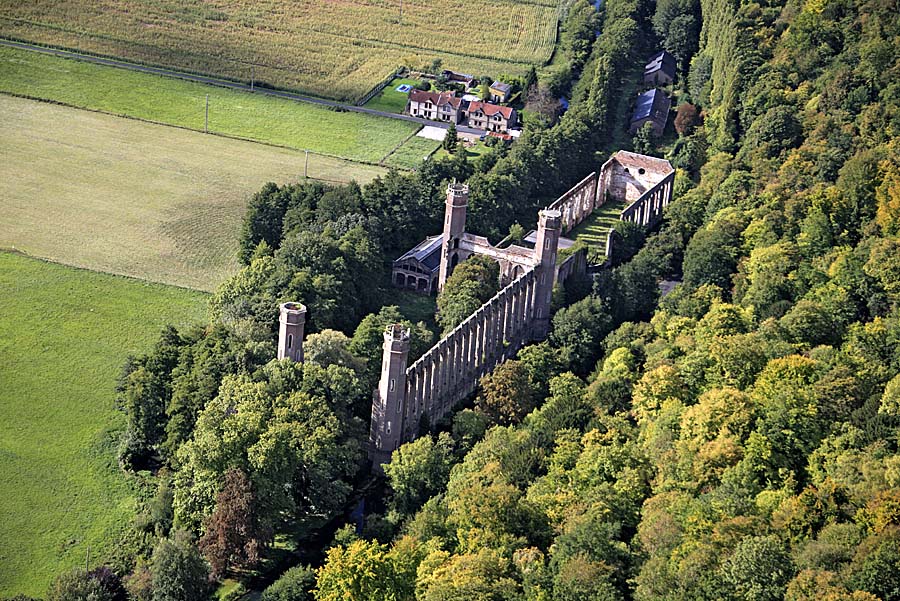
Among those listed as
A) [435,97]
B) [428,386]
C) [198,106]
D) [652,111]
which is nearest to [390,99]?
[435,97]

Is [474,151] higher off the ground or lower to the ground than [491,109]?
lower

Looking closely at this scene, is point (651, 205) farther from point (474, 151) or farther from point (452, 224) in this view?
point (452, 224)

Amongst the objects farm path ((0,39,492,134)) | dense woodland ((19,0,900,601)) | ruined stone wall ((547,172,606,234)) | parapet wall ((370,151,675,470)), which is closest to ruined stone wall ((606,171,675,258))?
parapet wall ((370,151,675,470))

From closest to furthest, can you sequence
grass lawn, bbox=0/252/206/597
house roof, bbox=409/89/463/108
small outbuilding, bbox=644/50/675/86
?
1. grass lawn, bbox=0/252/206/597
2. house roof, bbox=409/89/463/108
3. small outbuilding, bbox=644/50/675/86

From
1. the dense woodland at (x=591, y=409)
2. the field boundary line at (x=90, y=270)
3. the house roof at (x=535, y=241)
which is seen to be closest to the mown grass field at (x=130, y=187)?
the field boundary line at (x=90, y=270)

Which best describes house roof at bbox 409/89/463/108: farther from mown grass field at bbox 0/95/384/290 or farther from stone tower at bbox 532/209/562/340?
stone tower at bbox 532/209/562/340

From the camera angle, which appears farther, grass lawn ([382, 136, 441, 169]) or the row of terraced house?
the row of terraced house
